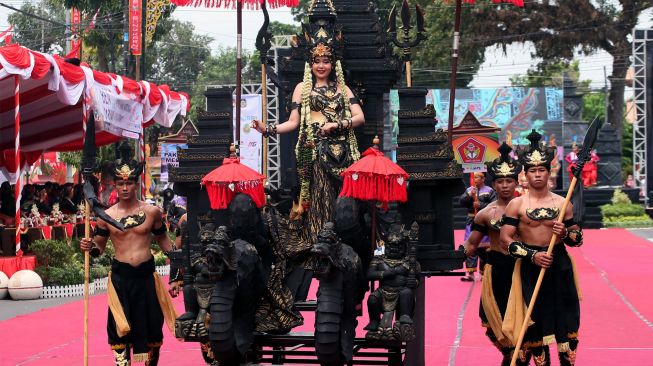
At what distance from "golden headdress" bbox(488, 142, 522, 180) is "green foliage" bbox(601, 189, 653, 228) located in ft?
74.9

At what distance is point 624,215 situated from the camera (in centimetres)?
3098

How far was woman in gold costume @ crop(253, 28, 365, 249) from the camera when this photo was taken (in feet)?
24.6

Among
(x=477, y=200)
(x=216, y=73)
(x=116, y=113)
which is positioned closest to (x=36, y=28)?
(x=216, y=73)

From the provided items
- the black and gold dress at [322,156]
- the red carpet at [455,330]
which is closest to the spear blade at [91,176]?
the black and gold dress at [322,156]

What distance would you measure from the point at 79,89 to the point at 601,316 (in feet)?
27.9

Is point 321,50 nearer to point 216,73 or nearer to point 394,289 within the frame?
point 394,289

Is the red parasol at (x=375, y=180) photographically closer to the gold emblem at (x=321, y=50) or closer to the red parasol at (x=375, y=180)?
the red parasol at (x=375, y=180)

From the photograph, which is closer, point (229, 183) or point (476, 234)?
point (229, 183)

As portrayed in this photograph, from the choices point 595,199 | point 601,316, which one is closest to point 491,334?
point 601,316

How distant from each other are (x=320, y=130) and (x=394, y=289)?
1566 millimetres

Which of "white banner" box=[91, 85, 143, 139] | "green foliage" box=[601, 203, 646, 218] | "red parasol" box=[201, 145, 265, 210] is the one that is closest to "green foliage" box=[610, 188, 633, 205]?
"green foliage" box=[601, 203, 646, 218]

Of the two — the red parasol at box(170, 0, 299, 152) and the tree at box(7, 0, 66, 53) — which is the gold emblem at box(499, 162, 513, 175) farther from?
the tree at box(7, 0, 66, 53)

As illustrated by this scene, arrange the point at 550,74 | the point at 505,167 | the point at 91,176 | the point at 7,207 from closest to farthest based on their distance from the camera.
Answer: the point at 91,176, the point at 505,167, the point at 7,207, the point at 550,74

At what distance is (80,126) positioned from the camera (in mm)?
20406
